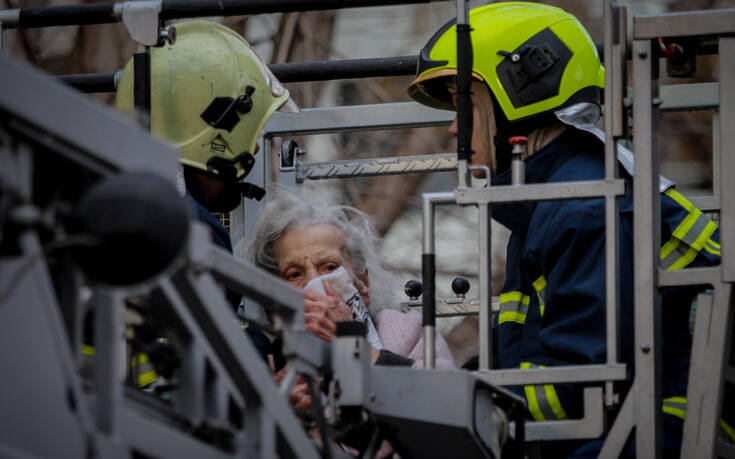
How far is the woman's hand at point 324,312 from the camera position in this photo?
13.9 feet

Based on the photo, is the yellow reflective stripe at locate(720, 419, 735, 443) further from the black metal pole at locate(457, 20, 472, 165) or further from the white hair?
the white hair

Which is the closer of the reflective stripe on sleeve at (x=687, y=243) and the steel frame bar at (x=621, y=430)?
the steel frame bar at (x=621, y=430)

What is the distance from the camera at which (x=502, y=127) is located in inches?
179

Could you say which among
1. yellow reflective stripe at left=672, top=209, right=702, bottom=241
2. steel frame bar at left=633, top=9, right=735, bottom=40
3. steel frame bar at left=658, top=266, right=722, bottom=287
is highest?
steel frame bar at left=633, top=9, right=735, bottom=40

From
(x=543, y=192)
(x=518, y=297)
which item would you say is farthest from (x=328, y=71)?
(x=543, y=192)

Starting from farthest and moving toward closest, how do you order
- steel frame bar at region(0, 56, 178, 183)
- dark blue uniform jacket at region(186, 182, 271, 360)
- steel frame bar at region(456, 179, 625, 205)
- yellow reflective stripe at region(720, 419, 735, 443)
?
dark blue uniform jacket at region(186, 182, 271, 360) → yellow reflective stripe at region(720, 419, 735, 443) → steel frame bar at region(456, 179, 625, 205) → steel frame bar at region(0, 56, 178, 183)

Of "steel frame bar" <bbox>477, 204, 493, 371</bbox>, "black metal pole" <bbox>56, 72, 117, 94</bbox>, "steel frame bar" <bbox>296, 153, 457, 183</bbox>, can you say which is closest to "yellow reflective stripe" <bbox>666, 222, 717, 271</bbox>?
A: "steel frame bar" <bbox>477, 204, 493, 371</bbox>

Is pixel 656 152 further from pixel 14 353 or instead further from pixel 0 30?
pixel 0 30

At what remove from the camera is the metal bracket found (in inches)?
169

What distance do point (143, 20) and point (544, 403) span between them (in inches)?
71.1

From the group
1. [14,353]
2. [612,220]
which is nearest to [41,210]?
[14,353]

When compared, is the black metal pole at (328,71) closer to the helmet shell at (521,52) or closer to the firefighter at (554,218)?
the firefighter at (554,218)

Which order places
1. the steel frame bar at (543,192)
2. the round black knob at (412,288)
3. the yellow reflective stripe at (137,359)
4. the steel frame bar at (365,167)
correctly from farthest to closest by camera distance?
the steel frame bar at (365,167)
the round black knob at (412,288)
the steel frame bar at (543,192)
the yellow reflective stripe at (137,359)

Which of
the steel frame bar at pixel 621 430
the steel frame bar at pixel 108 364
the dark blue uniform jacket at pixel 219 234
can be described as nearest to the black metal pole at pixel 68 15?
the dark blue uniform jacket at pixel 219 234
